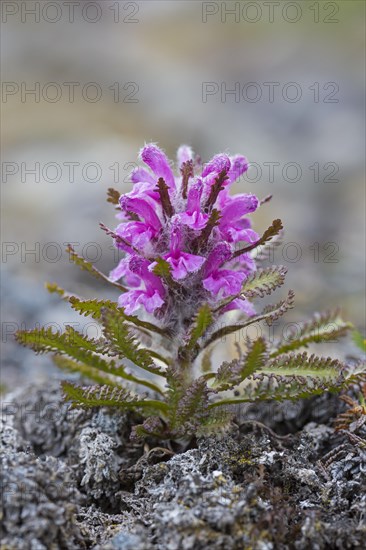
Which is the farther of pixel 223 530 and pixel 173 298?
pixel 173 298

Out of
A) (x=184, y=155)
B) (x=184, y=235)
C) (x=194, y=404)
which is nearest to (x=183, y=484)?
(x=194, y=404)

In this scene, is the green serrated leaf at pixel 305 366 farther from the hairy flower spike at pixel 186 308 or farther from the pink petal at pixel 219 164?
the pink petal at pixel 219 164

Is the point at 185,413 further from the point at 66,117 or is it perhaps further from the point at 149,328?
the point at 66,117

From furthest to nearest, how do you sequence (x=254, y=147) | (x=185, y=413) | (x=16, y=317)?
(x=254, y=147) → (x=16, y=317) → (x=185, y=413)

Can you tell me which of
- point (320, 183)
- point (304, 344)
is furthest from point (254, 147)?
point (304, 344)

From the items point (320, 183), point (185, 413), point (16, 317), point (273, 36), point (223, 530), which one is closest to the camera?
point (223, 530)

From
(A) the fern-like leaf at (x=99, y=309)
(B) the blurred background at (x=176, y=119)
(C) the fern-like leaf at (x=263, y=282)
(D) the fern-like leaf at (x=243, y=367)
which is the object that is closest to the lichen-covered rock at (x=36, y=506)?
(A) the fern-like leaf at (x=99, y=309)

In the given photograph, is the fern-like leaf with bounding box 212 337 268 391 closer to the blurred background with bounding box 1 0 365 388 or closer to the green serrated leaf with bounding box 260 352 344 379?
the green serrated leaf with bounding box 260 352 344 379
